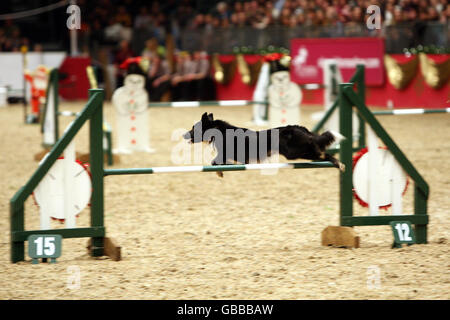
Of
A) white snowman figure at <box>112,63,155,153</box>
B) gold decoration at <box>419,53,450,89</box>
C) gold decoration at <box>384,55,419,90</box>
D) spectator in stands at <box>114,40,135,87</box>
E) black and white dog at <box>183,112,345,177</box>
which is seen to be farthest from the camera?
spectator in stands at <box>114,40,135,87</box>

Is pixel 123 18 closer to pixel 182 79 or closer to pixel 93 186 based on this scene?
pixel 182 79

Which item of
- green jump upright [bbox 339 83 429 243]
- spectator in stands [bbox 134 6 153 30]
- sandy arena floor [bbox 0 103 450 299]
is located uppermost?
spectator in stands [bbox 134 6 153 30]

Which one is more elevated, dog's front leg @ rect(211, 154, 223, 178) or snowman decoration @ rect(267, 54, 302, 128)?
snowman decoration @ rect(267, 54, 302, 128)

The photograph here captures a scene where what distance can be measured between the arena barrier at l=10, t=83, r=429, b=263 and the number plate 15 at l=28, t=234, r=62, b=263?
0.16 ft

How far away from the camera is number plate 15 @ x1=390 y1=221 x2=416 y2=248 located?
511 cm

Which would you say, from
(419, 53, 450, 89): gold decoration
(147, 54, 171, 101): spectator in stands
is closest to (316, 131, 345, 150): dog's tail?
(419, 53, 450, 89): gold decoration

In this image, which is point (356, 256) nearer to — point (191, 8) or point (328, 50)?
point (328, 50)

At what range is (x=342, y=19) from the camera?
17469mm

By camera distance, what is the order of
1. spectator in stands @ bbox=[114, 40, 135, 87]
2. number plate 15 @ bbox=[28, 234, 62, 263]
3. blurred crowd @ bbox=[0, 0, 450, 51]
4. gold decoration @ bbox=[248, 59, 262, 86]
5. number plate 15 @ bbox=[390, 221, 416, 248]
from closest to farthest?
number plate 15 @ bbox=[28, 234, 62, 263] → number plate 15 @ bbox=[390, 221, 416, 248] → blurred crowd @ bbox=[0, 0, 450, 51] → gold decoration @ bbox=[248, 59, 262, 86] → spectator in stands @ bbox=[114, 40, 135, 87]

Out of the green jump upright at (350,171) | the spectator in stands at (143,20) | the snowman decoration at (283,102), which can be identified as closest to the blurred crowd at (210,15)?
the spectator in stands at (143,20)

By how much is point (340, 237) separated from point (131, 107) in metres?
5.57

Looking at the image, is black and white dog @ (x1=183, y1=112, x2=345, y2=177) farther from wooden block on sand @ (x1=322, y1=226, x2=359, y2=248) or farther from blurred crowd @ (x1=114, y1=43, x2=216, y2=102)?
blurred crowd @ (x1=114, y1=43, x2=216, y2=102)
